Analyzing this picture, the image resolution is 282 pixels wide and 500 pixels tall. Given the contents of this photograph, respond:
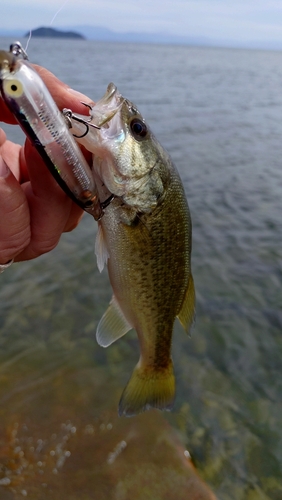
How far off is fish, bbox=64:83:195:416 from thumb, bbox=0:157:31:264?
0.43 m

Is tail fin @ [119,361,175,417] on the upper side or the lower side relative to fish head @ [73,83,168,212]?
lower

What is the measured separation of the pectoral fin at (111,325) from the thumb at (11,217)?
752 mm

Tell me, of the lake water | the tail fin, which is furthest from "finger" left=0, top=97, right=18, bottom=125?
the lake water

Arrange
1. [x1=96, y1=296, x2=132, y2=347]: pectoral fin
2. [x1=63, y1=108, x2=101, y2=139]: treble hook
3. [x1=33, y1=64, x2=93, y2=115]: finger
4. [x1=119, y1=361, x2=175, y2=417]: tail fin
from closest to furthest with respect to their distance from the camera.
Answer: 1. [x1=63, y1=108, x2=101, y2=139]: treble hook
2. [x1=33, y1=64, x2=93, y2=115]: finger
3. [x1=96, y1=296, x2=132, y2=347]: pectoral fin
4. [x1=119, y1=361, x2=175, y2=417]: tail fin

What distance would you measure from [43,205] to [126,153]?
0.58 metres

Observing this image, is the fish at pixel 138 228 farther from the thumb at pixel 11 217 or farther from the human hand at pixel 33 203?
the thumb at pixel 11 217

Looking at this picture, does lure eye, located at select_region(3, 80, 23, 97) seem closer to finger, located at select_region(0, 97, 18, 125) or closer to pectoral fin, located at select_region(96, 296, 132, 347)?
finger, located at select_region(0, 97, 18, 125)

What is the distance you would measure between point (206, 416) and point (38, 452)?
1908 mm

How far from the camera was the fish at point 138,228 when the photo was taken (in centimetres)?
226

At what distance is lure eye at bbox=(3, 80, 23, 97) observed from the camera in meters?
1.47

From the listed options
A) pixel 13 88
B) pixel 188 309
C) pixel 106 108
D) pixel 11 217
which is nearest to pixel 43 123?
pixel 13 88

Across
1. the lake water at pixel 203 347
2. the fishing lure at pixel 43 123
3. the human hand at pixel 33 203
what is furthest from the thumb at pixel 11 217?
the lake water at pixel 203 347

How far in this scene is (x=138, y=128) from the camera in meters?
2.37

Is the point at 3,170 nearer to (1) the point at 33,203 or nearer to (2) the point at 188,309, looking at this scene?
(1) the point at 33,203
